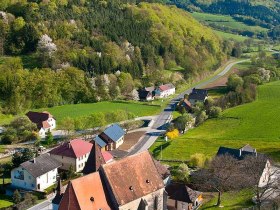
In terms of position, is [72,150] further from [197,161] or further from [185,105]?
[185,105]

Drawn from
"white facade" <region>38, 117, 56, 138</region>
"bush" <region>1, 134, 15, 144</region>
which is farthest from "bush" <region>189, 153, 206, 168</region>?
"bush" <region>1, 134, 15, 144</region>

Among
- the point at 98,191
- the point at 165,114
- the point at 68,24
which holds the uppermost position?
the point at 68,24

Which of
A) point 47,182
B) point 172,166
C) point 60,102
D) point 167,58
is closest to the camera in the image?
point 47,182

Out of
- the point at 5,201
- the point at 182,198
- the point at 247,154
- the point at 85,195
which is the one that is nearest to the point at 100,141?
the point at 5,201

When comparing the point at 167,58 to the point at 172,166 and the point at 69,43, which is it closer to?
the point at 69,43

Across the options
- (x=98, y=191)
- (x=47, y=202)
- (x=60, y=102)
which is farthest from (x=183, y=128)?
(x=98, y=191)

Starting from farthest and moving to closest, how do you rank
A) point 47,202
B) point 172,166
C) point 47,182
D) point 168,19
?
point 168,19, point 172,166, point 47,182, point 47,202

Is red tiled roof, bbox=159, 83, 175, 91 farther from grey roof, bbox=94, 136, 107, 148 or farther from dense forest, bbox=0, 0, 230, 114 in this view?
grey roof, bbox=94, 136, 107, 148
